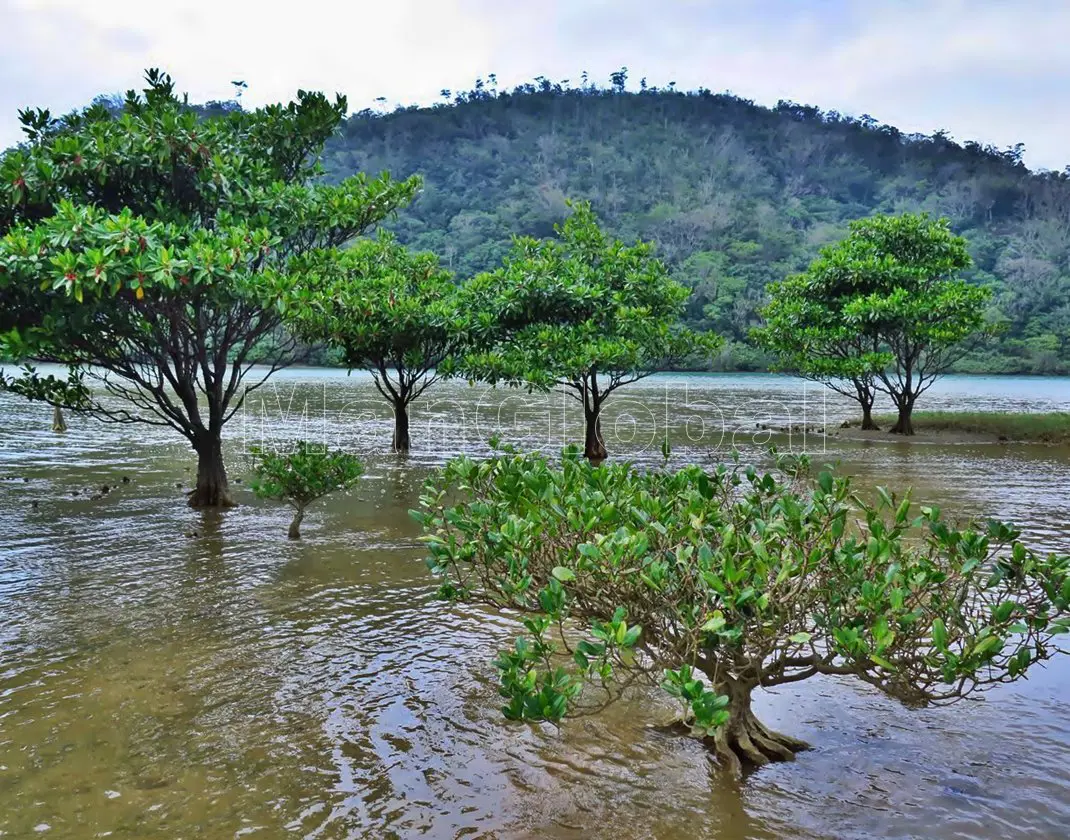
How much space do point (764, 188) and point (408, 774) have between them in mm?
130358

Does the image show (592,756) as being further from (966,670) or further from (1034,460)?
(1034,460)

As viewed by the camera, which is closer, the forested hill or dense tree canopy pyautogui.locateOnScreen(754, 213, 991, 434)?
dense tree canopy pyautogui.locateOnScreen(754, 213, 991, 434)

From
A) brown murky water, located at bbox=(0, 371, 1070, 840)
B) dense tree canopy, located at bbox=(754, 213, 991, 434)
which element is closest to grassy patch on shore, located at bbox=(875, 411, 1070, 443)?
dense tree canopy, located at bbox=(754, 213, 991, 434)

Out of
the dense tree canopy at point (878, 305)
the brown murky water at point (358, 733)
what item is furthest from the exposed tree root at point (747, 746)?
the dense tree canopy at point (878, 305)

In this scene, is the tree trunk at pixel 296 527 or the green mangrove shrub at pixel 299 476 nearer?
the green mangrove shrub at pixel 299 476

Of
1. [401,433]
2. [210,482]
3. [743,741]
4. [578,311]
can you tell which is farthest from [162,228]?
[401,433]

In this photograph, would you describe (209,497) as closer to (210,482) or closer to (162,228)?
(210,482)

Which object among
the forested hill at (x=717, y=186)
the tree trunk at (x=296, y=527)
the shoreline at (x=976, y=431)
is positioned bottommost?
the tree trunk at (x=296, y=527)

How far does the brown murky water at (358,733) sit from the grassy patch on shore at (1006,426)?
642 inches

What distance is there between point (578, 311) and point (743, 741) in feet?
43.5

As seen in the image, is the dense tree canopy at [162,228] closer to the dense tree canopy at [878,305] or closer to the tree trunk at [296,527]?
the tree trunk at [296,527]

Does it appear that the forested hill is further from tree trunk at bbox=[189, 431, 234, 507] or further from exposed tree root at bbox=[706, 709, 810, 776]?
exposed tree root at bbox=[706, 709, 810, 776]

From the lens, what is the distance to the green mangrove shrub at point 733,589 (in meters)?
3.72

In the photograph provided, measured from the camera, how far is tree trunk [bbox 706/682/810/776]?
470cm
